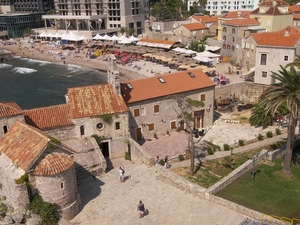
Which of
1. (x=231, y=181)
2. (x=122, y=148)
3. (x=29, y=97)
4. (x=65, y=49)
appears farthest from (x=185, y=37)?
(x=231, y=181)

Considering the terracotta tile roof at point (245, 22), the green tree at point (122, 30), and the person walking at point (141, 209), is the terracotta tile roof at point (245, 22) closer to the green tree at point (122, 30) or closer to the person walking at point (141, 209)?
the green tree at point (122, 30)

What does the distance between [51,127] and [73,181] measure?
445 inches

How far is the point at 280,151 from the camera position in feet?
129

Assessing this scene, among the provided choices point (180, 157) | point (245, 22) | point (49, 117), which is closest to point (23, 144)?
point (49, 117)

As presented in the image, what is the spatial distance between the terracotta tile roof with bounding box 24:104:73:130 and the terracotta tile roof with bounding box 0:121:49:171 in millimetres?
4764

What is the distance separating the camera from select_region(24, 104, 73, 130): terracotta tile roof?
3888cm

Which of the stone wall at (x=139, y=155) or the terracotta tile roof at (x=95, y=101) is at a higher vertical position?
the terracotta tile roof at (x=95, y=101)

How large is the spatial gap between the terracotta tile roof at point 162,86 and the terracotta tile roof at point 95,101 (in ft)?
7.12

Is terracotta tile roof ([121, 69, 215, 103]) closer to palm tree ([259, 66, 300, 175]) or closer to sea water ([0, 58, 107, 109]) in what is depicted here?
palm tree ([259, 66, 300, 175])

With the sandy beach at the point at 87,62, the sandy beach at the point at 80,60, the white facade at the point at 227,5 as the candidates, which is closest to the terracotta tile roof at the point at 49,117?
the sandy beach at the point at 87,62

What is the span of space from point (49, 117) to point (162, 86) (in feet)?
50.1

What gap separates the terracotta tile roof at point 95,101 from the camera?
4000cm

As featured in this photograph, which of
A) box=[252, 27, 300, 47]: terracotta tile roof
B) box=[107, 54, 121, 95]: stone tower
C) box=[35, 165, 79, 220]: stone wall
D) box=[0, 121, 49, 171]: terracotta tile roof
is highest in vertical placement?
box=[252, 27, 300, 47]: terracotta tile roof

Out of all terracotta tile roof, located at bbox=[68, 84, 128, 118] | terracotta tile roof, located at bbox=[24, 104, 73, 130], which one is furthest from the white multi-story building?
terracotta tile roof, located at bbox=[24, 104, 73, 130]
